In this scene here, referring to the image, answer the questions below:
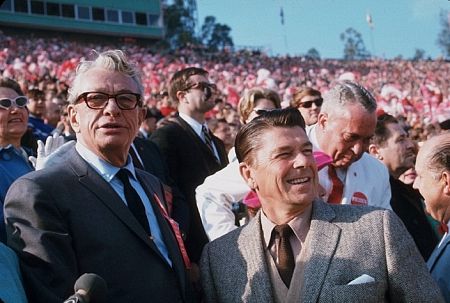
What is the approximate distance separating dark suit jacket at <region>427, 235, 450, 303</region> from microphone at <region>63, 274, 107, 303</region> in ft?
5.38

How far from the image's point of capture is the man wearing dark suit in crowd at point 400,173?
4531 mm

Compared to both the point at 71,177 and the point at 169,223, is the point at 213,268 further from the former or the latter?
the point at 71,177

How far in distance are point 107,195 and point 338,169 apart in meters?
1.73

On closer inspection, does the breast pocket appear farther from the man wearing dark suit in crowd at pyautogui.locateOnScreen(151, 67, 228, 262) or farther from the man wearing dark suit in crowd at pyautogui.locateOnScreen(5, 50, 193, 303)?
the man wearing dark suit in crowd at pyautogui.locateOnScreen(151, 67, 228, 262)

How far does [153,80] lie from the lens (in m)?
21.9

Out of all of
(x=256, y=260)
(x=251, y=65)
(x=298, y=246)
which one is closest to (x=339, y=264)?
(x=298, y=246)

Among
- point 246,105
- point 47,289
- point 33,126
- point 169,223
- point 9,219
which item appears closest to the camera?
point 47,289

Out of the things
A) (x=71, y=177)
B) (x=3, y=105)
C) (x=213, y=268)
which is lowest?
(x=213, y=268)

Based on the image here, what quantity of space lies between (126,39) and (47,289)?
55053mm

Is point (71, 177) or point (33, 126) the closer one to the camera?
point (71, 177)

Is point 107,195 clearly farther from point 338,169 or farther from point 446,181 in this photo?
point 338,169

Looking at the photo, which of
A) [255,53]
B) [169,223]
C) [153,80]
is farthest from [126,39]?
[169,223]

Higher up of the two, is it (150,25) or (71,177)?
(150,25)

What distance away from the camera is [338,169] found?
13.1 feet
